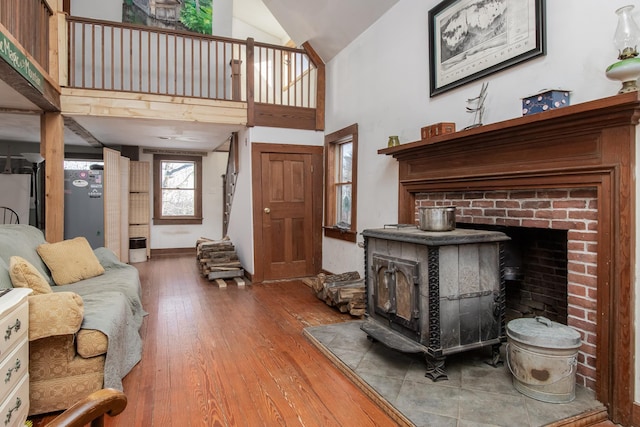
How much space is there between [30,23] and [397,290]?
397cm

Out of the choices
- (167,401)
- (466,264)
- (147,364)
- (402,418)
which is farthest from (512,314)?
(147,364)

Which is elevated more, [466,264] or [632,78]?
[632,78]

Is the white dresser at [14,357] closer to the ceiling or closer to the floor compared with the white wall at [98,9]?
closer to the floor

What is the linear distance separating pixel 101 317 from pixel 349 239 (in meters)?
2.89

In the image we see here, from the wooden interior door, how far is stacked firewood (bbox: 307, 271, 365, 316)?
1.01 m

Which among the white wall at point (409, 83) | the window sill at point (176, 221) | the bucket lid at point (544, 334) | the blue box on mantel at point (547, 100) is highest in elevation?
the white wall at point (409, 83)

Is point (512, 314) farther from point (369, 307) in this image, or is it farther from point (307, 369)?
point (307, 369)

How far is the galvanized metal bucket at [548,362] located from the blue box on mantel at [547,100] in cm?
121

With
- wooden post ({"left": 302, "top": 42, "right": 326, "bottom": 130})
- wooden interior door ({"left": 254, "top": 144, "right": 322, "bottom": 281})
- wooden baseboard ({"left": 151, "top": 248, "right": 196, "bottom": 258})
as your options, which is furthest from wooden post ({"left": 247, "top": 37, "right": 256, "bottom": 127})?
wooden baseboard ({"left": 151, "top": 248, "right": 196, "bottom": 258})

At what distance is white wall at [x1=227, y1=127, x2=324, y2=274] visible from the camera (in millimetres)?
4977

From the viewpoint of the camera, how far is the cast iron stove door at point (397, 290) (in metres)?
2.26

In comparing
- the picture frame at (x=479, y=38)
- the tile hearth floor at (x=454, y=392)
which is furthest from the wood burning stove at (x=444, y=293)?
the picture frame at (x=479, y=38)

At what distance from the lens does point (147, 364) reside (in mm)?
2516

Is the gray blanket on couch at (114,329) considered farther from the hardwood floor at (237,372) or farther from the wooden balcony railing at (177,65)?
the wooden balcony railing at (177,65)
